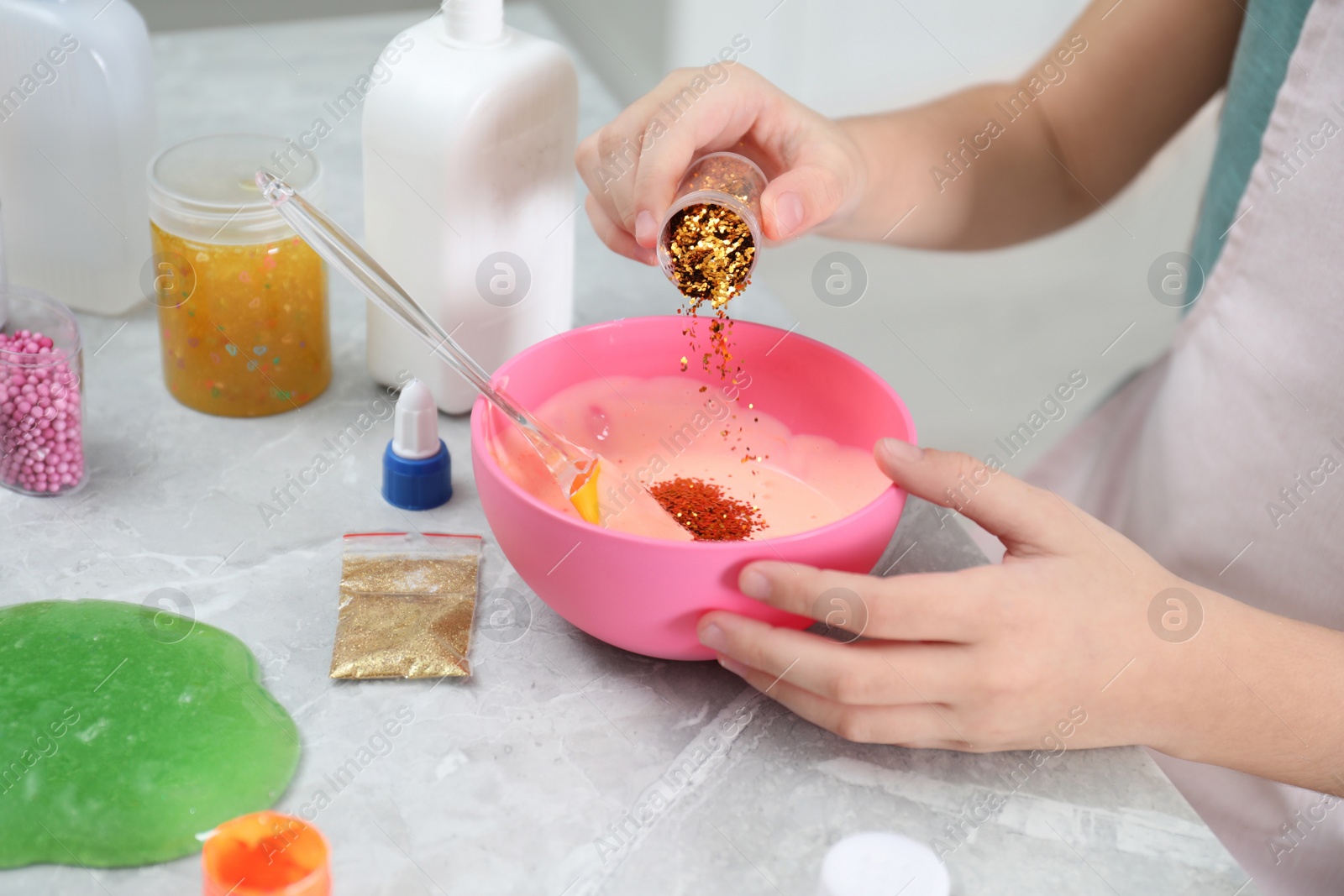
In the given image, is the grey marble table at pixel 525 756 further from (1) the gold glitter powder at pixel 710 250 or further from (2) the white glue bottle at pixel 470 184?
(1) the gold glitter powder at pixel 710 250

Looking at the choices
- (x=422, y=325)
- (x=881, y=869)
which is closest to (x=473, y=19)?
(x=422, y=325)

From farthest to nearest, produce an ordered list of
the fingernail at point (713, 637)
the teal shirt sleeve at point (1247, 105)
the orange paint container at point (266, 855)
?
the teal shirt sleeve at point (1247, 105) < the fingernail at point (713, 637) < the orange paint container at point (266, 855)

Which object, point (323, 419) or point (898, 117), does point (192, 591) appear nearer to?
point (323, 419)

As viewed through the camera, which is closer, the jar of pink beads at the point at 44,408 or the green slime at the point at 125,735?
the green slime at the point at 125,735

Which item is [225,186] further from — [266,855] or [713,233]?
[266,855]

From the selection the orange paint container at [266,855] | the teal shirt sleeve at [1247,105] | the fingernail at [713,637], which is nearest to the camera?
the orange paint container at [266,855]

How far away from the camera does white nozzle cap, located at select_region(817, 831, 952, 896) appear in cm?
53

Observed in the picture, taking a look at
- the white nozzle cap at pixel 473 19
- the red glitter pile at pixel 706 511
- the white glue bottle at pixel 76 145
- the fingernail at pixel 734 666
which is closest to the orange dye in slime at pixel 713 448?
the red glitter pile at pixel 706 511

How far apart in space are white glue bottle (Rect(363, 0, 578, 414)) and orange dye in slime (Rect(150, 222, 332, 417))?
0.16ft

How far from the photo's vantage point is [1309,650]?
2.18ft

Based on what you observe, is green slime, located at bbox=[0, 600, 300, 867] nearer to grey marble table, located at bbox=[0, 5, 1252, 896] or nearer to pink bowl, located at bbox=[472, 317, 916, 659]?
grey marble table, located at bbox=[0, 5, 1252, 896]

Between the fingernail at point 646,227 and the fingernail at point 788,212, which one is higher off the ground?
the fingernail at point 788,212

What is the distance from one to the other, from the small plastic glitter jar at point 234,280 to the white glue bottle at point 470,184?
5 cm

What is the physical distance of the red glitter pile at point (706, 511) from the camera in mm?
712
